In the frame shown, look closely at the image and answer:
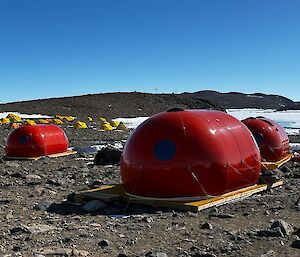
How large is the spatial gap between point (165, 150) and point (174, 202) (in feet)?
3.24

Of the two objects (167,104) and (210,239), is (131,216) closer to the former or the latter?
(210,239)

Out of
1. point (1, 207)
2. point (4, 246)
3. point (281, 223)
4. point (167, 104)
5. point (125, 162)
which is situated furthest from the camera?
point (167, 104)

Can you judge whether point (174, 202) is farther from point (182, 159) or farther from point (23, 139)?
point (23, 139)

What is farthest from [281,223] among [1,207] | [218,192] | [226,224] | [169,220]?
[1,207]

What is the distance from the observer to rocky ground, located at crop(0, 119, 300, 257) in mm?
6590

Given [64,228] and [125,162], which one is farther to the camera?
[125,162]

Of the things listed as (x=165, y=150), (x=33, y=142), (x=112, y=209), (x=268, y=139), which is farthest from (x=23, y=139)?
(x=165, y=150)

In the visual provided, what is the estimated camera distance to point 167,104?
3071 inches

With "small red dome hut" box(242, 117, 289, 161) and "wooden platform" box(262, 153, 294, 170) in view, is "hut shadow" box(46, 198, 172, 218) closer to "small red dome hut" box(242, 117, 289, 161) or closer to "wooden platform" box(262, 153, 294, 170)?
"wooden platform" box(262, 153, 294, 170)

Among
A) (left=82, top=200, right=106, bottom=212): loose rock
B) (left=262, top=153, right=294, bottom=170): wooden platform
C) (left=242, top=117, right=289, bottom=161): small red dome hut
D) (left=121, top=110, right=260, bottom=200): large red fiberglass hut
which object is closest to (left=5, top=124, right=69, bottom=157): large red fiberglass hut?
(left=242, top=117, right=289, bottom=161): small red dome hut

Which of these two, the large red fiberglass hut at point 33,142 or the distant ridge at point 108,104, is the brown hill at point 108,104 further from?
the large red fiberglass hut at point 33,142

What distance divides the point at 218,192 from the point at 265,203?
88 centimetres

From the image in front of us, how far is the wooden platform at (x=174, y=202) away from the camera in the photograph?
910 cm

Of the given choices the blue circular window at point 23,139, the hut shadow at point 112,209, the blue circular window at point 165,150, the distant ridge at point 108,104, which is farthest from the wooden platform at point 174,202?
the distant ridge at point 108,104
